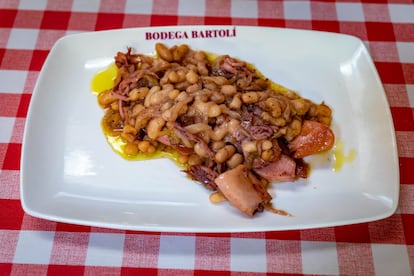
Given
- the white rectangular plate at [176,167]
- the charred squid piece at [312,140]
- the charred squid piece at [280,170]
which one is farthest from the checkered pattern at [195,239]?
the charred squid piece at [312,140]

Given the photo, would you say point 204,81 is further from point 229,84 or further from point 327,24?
point 327,24

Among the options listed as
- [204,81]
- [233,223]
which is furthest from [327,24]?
[233,223]

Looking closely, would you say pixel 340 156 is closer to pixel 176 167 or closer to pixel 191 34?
pixel 176 167

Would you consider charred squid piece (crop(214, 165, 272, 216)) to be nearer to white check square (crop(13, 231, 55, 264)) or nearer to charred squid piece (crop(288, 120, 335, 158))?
charred squid piece (crop(288, 120, 335, 158))

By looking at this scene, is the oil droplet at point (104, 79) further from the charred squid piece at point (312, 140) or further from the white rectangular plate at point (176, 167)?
the charred squid piece at point (312, 140)

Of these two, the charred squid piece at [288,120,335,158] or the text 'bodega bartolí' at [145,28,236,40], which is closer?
the charred squid piece at [288,120,335,158]

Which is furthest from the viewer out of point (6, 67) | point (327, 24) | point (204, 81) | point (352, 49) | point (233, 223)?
point (327, 24)

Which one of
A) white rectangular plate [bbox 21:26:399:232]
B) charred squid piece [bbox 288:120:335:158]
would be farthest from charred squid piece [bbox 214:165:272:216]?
charred squid piece [bbox 288:120:335:158]
